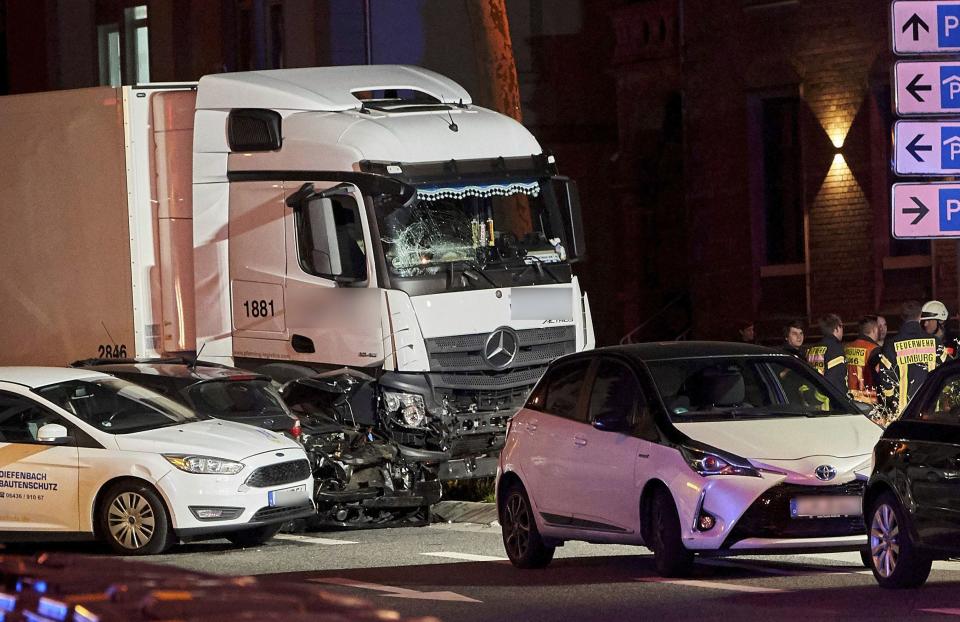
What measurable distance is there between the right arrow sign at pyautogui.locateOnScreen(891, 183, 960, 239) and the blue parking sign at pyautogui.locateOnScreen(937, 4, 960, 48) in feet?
3.57

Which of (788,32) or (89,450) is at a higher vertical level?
(788,32)

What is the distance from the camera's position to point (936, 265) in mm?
26719

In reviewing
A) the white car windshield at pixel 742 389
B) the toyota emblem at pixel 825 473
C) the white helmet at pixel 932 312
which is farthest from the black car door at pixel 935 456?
the white helmet at pixel 932 312

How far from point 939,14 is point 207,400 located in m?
7.16

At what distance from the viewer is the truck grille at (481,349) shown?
17.4 meters

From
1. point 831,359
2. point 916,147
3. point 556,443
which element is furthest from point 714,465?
point 831,359

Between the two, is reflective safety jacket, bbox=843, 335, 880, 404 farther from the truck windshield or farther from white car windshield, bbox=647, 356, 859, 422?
white car windshield, bbox=647, 356, 859, 422

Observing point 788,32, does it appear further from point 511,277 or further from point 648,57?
point 511,277

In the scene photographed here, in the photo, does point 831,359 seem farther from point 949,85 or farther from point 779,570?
point 779,570

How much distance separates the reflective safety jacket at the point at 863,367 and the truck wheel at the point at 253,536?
19.3 ft

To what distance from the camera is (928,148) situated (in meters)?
14.0

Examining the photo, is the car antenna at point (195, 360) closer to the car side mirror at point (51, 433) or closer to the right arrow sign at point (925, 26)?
the car side mirror at point (51, 433)

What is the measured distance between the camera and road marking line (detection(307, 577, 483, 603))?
473 inches

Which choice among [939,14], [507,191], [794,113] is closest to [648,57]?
[794,113]
